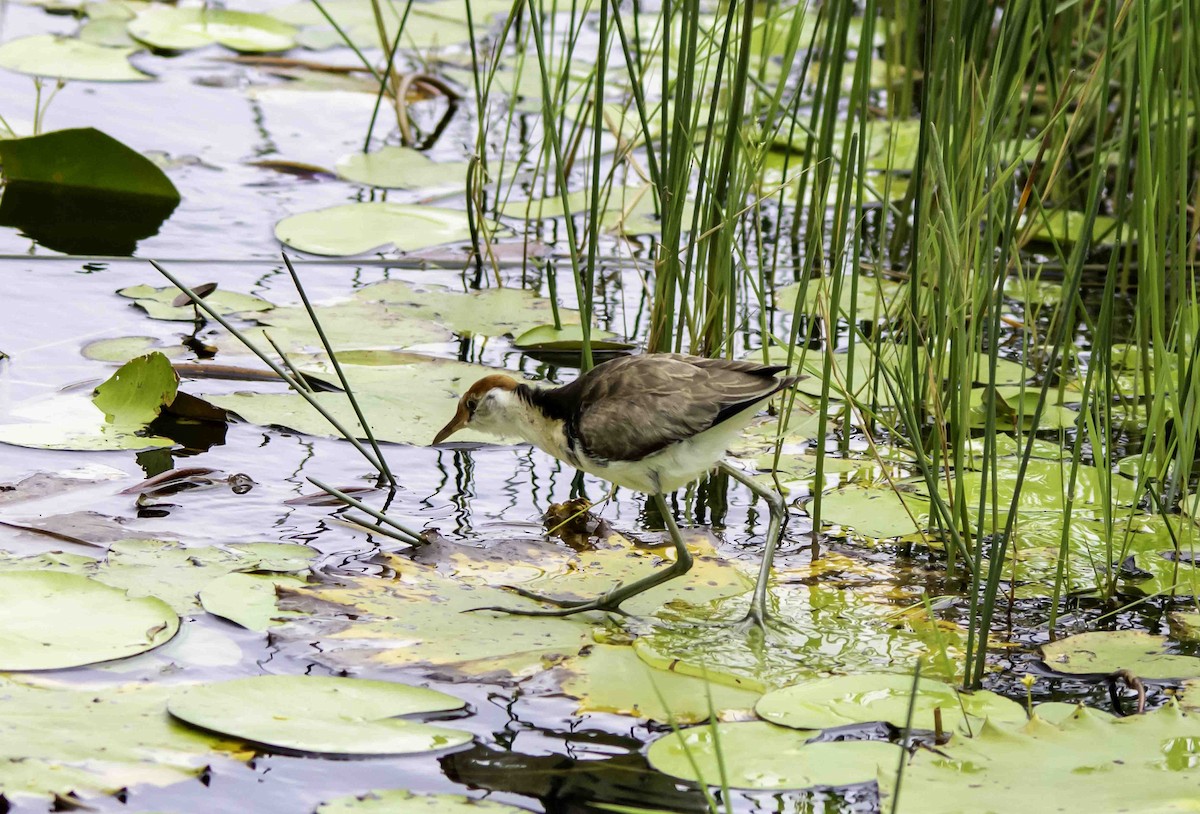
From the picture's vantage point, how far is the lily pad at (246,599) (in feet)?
11.6

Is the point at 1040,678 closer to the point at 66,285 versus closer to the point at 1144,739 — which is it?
the point at 1144,739

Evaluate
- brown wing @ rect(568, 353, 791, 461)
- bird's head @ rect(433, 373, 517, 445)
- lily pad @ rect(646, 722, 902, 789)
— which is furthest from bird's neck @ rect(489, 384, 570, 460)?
lily pad @ rect(646, 722, 902, 789)

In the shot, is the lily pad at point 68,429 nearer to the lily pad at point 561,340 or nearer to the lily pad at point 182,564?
the lily pad at point 182,564

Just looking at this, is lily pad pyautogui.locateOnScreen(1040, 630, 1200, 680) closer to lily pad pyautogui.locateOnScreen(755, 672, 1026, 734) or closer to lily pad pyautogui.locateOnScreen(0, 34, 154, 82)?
lily pad pyautogui.locateOnScreen(755, 672, 1026, 734)

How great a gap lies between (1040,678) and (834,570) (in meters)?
0.76

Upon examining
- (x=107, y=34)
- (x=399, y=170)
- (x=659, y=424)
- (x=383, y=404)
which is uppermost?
(x=107, y=34)

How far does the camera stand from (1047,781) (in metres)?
2.89

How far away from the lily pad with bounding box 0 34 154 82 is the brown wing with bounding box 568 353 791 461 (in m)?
5.20

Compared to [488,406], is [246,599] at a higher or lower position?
lower

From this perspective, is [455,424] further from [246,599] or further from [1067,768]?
[1067,768]

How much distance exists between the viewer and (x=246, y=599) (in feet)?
11.9

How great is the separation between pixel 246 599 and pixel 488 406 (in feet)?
3.51

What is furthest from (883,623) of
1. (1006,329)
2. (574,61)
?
(574,61)

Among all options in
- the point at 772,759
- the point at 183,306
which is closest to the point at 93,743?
the point at 772,759
